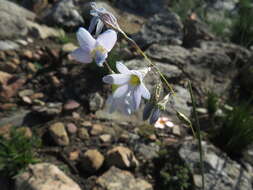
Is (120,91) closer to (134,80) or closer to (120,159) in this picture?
(134,80)

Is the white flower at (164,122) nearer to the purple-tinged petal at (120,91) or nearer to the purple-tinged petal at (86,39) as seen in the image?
the purple-tinged petal at (120,91)

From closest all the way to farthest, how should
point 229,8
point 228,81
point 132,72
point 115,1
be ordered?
point 132,72 → point 228,81 → point 115,1 → point 229,8

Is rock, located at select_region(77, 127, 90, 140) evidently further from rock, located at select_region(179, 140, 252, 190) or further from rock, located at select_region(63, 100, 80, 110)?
rock, located at select_region(179, 140, 252, 190)

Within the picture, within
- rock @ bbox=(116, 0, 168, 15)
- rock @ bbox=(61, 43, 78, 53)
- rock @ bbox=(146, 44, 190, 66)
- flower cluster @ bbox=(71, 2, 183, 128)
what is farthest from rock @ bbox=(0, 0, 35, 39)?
flower cluster @ bbox=(71, 2, 183, 128)

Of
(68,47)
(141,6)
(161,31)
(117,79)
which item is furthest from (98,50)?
(141,6)

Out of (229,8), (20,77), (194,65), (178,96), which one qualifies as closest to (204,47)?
(194,65)

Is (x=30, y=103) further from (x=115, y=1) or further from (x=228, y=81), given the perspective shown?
(x=115, y=1)
